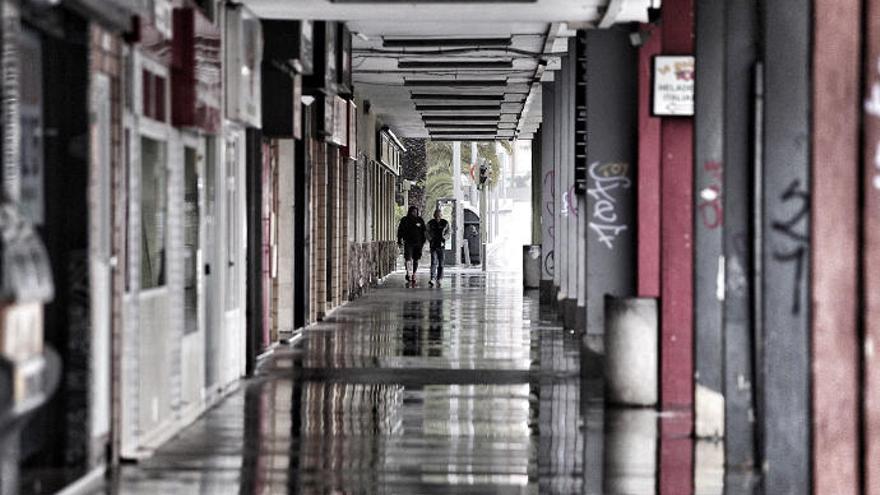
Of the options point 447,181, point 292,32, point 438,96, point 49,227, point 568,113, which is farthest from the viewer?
point 447,181

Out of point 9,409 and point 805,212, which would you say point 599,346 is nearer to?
point 805,212

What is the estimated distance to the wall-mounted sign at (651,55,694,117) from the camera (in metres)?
14.0

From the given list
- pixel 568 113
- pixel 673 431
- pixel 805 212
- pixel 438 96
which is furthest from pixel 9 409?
pixel 438 96

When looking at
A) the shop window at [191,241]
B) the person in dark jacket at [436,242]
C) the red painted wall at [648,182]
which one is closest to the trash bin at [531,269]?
the person in dark jacket at [436,242]

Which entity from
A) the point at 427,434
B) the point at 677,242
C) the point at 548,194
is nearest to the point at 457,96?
the point at 548,194

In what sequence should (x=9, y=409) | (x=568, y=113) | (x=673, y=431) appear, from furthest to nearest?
(x=568, y=113) < (x=673, y=431) < (x=9, y=409)

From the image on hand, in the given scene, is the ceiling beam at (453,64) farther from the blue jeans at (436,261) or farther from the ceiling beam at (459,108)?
the blue jeans at (436,261)

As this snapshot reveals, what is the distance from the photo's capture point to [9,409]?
19.6ft

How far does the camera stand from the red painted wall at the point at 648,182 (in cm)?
1683

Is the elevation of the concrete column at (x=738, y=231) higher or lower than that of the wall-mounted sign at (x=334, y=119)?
lower

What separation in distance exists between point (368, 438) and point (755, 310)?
3009mm

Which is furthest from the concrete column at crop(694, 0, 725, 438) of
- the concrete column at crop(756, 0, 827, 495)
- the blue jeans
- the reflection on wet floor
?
the blue jeans

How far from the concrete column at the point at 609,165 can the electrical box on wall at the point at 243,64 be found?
345 centimetres

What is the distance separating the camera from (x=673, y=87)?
551 inches
